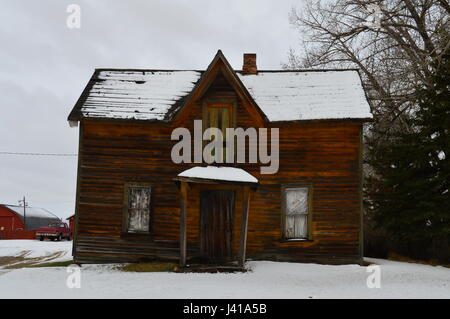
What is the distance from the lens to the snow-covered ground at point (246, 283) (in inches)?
414

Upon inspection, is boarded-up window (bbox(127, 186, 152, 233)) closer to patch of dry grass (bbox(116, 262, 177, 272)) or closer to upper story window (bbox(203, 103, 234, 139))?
patch of dry grass (bbox(116, 262, 177, 272))

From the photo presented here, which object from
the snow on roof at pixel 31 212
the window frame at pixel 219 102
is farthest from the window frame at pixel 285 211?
the snow on roof at pixel 31 212

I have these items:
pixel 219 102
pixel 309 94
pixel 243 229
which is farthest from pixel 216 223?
pixel 309 94

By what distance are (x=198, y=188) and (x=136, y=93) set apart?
14.7 ft

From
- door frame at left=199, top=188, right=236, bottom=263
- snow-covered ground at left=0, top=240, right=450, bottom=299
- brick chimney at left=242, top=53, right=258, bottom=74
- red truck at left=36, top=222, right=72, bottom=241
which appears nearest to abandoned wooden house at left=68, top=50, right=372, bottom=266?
door frame at left=199, top=188, right=236, bottom=263

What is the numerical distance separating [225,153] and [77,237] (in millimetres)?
5921

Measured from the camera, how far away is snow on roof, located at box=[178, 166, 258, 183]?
13.9 metres

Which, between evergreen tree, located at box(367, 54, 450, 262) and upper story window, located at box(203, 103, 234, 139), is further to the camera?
evergreen tree, located at box(367, 54, 450, 262)

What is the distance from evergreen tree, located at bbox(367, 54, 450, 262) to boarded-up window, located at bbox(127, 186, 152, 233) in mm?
9277

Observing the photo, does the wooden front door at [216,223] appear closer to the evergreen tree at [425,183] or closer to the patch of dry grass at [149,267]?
the patch of dry grass at [149,267]

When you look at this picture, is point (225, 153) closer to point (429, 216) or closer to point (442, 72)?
point (429, 216)

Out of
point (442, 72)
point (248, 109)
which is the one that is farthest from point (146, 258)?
point (442, 72)

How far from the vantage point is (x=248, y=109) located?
1586 cm

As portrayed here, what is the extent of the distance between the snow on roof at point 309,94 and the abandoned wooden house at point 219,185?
0.07 m
